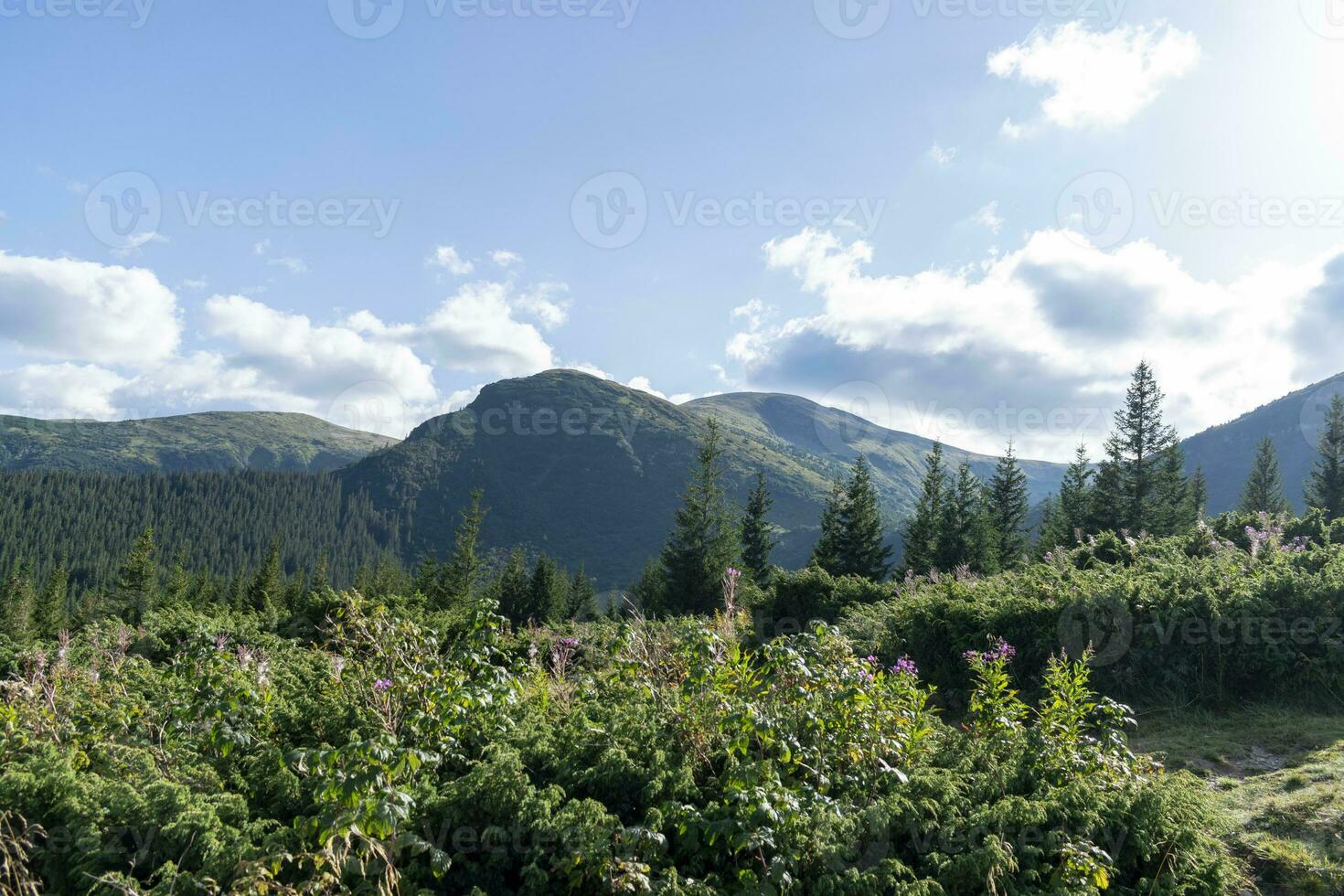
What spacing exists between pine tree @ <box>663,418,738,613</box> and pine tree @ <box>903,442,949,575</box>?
28.1ft

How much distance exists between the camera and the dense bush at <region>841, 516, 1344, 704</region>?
7598mm

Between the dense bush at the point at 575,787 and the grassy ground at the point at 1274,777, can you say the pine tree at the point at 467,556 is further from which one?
the grassy ground at the point at 1274,777

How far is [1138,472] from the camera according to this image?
36.7m

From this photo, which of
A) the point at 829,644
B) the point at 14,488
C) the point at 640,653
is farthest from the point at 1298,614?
the point at 14,488

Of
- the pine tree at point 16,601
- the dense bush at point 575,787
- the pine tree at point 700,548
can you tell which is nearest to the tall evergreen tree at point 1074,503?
the pine tree at point 700,548

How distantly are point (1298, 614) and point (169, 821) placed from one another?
33.8ft

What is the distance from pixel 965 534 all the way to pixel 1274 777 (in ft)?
98.8

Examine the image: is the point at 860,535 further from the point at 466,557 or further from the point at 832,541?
the point at 466,557

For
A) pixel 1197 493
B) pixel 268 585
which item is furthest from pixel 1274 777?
pixel 1197 493

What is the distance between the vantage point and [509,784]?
3.64 m

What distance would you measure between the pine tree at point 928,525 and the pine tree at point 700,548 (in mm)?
8576

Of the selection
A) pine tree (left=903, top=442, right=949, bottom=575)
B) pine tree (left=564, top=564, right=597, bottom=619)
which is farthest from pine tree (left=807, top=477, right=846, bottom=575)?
pine tree (left=564, top=564, right=597, bottom=619)

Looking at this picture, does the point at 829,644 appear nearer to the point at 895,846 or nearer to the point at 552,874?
the point at 895,846

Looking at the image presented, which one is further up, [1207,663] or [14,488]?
[1207,663]
